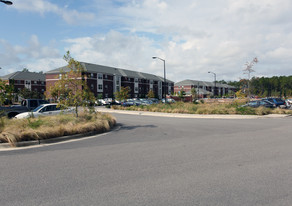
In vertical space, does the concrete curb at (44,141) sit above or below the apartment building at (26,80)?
below

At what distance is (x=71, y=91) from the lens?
537 inches

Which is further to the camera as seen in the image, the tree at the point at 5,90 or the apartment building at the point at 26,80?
the apartment building at the point at 26,80

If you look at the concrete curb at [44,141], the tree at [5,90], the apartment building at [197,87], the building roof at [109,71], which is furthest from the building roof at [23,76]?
the concrete curb at [44,141]

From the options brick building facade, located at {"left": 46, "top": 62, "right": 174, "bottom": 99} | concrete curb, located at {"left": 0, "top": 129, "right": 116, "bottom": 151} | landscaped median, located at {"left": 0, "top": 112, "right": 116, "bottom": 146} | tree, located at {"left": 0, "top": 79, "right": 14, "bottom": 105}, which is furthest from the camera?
brick building facade, located at {"left": 46, "top": 62, "right": 174, "bottom": 99}

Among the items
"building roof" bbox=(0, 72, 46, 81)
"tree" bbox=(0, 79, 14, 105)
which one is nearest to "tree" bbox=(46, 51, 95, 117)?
"tree" bbox=(0, 79, 14, 105)

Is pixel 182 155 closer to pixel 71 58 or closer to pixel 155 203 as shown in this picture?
pixel 155 203

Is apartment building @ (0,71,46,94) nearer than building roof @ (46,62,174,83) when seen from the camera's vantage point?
No

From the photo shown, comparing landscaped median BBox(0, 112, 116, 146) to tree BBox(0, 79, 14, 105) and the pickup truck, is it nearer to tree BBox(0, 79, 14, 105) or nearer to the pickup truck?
tree BBox(0, 79, 14, 105)

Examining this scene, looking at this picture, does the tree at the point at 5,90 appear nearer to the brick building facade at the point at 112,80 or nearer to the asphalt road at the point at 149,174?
the asphalt road at the point at 149,174

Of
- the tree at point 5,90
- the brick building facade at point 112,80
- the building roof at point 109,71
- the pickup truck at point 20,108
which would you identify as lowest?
the pickup truck at point 20,108

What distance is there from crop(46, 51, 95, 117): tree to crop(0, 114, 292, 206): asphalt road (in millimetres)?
5123

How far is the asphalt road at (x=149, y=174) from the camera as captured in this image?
13.5 ft

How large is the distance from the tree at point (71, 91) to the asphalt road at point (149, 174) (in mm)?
5123

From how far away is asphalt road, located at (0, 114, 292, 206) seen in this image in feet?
13.5
